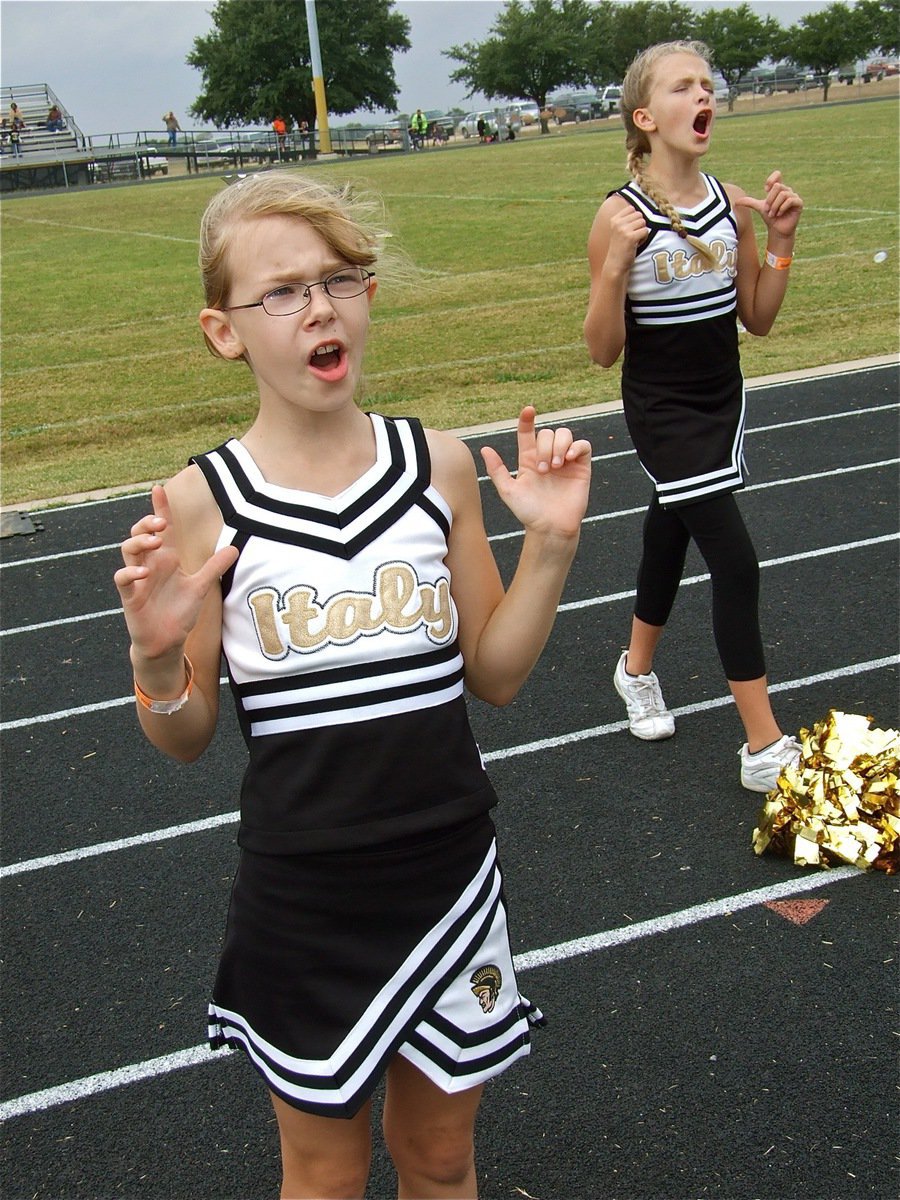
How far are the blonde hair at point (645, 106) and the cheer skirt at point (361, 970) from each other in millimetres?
2582

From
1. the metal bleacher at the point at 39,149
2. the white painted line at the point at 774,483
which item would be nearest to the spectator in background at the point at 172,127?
the metal bleacher at the point at 39,149

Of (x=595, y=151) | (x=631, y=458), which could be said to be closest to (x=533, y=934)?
(x=631, y=458)

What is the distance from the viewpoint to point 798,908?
137 inches

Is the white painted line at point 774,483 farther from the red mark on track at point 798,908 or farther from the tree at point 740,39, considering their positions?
the tree at point 740,39

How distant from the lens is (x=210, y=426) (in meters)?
10.5

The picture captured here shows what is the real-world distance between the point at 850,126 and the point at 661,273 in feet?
113

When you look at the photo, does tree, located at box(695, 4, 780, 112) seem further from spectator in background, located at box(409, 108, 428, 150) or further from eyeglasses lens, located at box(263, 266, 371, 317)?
eyeglasses lens, located at box(263, 266, 371, 317)

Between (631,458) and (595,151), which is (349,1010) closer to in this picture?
(631,458)

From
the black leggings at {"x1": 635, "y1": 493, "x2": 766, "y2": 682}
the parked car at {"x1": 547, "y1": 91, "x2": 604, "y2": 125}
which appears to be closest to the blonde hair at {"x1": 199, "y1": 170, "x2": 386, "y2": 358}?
the black leggings at {"x1": 635, "y1": 493, "x2": 766, "y2": 682}

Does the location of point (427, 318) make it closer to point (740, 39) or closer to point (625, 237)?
point (625, 237)

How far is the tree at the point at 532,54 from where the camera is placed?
81.7 meters

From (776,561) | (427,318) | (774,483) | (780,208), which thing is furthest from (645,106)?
(427,318)

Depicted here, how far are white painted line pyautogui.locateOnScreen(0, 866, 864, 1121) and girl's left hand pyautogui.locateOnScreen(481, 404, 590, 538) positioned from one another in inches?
68.6

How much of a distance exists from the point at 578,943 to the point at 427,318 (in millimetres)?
11933
